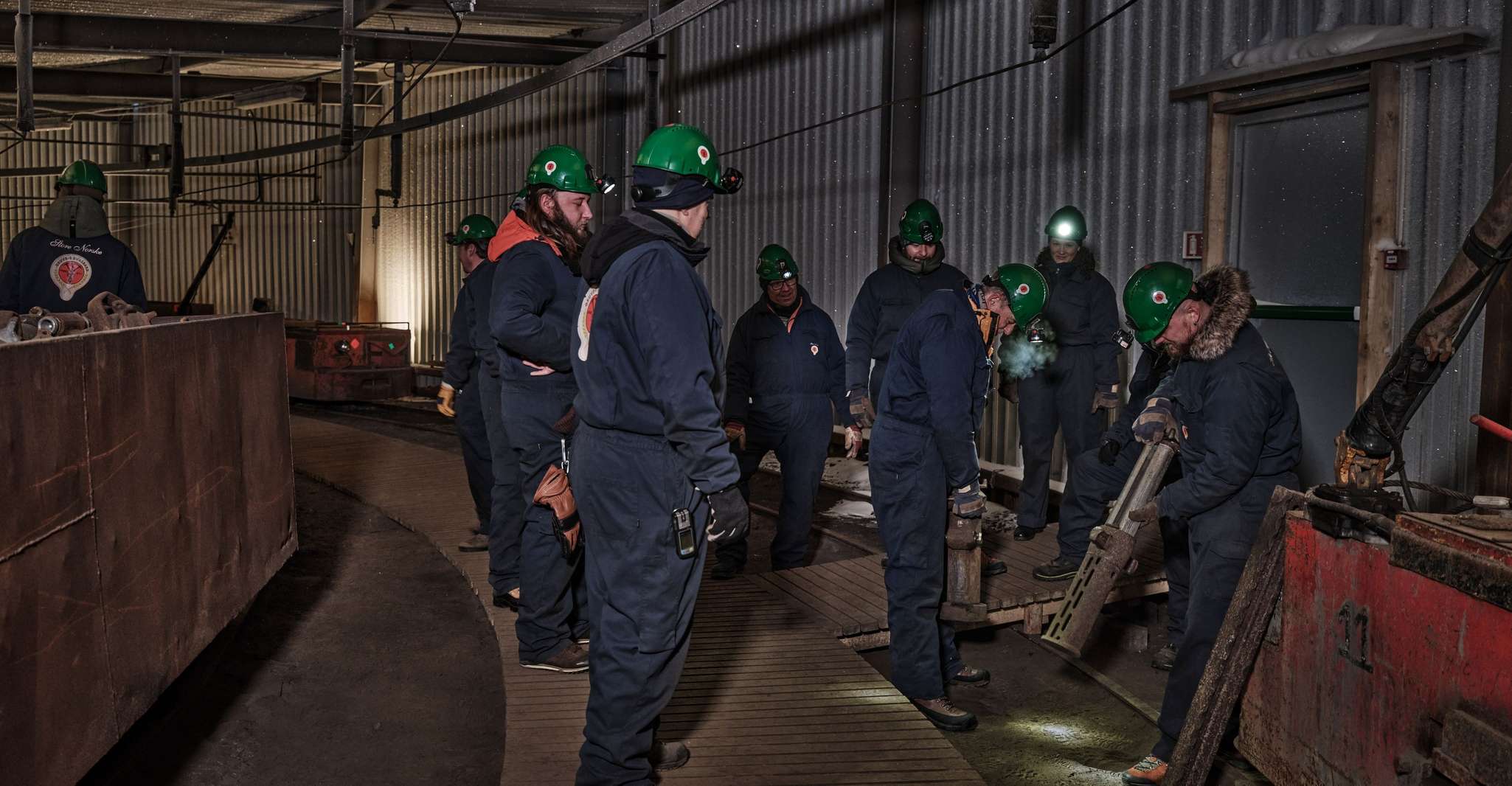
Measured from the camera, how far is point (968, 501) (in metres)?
4.90

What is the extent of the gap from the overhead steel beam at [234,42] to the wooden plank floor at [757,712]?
365 inches

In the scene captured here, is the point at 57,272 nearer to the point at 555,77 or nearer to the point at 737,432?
the point at 737,432

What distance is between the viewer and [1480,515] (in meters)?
3.43

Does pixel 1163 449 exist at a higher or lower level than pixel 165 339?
lower

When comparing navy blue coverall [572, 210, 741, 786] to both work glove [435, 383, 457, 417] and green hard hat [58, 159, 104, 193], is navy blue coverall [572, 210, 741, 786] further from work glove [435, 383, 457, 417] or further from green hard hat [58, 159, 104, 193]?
green hard hat [58, 159, 104, 193]

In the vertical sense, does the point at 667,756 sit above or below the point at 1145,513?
below

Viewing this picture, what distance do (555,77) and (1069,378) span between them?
6.97 meters

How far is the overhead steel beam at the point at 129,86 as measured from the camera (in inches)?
700

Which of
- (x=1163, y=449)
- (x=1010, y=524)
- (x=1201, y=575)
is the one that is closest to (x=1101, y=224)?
(x=1010, y=524)

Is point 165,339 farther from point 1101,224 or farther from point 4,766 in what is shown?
point 1101,224

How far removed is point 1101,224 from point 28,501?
280 inches

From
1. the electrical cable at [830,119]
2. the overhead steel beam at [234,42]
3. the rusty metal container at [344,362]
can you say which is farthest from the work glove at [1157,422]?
the rusty metal container at [344,362]

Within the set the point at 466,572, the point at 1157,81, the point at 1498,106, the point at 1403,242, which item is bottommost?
the point at 466,572

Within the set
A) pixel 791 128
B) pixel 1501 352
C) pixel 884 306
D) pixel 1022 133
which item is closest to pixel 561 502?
pixel 884 306
